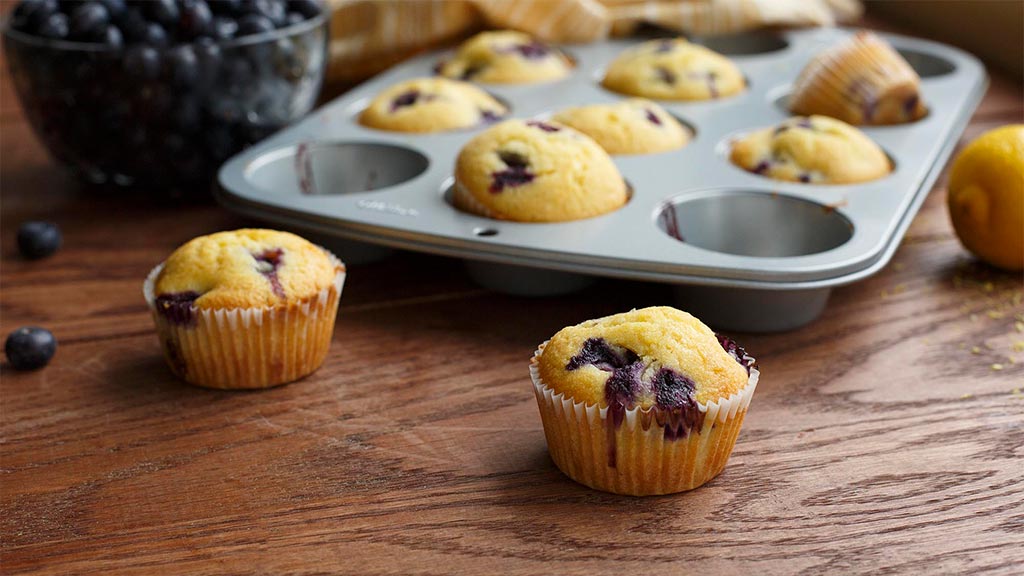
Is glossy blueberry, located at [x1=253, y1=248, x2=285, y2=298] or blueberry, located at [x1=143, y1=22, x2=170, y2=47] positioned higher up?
blueberry, located at [x1=143, y1=22, x2=170, y2=47]

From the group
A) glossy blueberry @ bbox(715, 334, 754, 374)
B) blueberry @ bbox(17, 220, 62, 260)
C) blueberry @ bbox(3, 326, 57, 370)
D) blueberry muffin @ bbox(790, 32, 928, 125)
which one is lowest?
blueberry @ bbox(17, 220, 62, 260)

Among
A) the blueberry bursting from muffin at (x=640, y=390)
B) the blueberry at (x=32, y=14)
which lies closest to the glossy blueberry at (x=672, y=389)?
the blueberry bursting from muffin at (x=640, y=390)

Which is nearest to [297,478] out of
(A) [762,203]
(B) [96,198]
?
(A) [762,203]

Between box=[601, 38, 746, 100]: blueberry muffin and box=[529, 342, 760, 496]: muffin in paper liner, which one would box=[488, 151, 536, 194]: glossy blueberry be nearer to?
box=[529, 342, 760, 496]: muffin in paper liner

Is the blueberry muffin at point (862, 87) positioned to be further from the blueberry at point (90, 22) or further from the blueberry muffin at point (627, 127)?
the blueberry at point (90, 22)

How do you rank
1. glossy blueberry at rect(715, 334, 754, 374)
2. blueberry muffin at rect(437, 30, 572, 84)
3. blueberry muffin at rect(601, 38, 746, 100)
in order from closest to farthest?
glossy blueberry at rect(715, 334, 754, 374) < blueberry muffin at rect(601, 38, 746, 100) < blueberry muffin at rect(437, 30, 572, 84)

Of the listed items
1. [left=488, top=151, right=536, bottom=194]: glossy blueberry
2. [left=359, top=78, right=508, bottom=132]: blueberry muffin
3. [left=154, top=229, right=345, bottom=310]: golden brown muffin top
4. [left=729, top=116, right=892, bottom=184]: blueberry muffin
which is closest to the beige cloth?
[left=359, top=78, right=508, bottom=132]: blueberry muffin

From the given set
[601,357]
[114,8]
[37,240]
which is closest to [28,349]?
[37,240]

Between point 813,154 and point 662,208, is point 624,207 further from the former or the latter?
point 813,154
